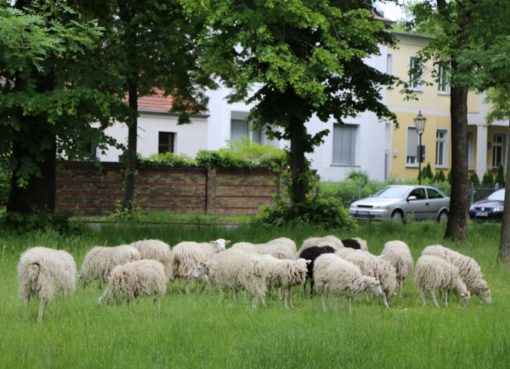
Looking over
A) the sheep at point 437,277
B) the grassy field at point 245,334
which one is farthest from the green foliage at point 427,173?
the sheep at point 437,277

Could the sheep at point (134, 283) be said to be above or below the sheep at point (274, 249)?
below

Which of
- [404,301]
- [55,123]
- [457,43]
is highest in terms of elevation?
[457,43]

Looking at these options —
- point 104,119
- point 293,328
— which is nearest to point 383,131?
point 104,119

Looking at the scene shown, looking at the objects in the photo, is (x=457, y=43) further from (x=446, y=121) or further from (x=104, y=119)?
(x=446, y=121)

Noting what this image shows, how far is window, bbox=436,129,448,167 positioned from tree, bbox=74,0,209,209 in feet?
96.7

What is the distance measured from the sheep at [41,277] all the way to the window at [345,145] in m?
36.3

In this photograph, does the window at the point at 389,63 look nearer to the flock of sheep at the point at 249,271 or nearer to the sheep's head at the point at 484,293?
the flock of sheep at the point at 249,271

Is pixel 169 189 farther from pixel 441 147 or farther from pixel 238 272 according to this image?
pixel 441 147

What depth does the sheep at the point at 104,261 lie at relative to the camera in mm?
11641

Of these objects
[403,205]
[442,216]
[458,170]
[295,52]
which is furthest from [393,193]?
[295,52]

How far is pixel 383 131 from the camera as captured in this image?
46.6 metres

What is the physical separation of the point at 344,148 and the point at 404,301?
33976 millimetres

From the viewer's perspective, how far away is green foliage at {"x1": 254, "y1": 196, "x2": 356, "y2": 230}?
2331cm

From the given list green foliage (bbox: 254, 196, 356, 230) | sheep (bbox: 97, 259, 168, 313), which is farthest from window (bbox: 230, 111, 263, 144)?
sheep (bbox: 97, 259, 168, 313)
